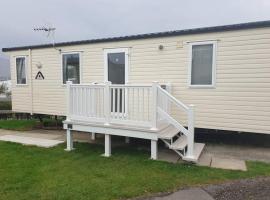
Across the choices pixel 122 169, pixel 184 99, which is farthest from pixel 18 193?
pixel 184 99

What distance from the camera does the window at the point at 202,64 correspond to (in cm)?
676

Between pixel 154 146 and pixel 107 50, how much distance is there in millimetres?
3778

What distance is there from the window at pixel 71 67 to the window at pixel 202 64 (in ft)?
12.9

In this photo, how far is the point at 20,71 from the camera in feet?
33.4

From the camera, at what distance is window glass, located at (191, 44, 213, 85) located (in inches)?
267

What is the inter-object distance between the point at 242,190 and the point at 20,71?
9077 mm

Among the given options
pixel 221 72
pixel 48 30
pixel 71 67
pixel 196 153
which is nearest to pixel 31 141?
pixel 71 67

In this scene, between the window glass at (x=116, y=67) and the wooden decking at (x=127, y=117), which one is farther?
the window glass at (x=116, y=67)

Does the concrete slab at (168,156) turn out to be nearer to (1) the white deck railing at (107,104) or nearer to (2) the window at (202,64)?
(1) the white deck railing at (107,104)

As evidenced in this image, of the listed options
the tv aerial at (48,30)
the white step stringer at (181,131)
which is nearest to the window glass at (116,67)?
the white step stringer at (181,131)

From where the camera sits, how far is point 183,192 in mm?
3980

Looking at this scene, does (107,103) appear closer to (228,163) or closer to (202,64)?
(202,64)

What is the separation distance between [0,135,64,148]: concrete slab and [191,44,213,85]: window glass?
4.25m

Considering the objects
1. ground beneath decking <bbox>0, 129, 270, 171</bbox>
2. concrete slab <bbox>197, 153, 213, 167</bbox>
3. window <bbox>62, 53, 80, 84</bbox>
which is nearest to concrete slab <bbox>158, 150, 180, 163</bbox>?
ground beneath decking <bbox>0, 129, 270, 171</bbox>
